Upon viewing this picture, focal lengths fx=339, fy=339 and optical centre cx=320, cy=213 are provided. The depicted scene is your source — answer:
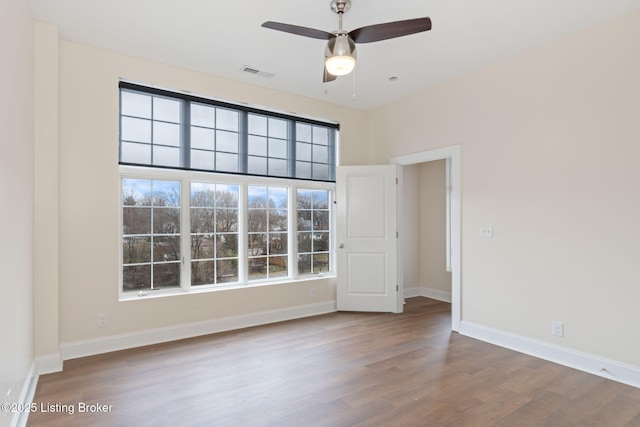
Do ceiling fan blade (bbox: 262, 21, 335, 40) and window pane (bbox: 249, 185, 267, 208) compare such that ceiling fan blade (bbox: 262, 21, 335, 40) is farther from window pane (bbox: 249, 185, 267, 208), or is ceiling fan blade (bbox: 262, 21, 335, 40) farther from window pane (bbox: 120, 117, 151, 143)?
window pane (bbox: 249, 185, 267, 208)

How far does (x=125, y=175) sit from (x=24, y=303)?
1536mm

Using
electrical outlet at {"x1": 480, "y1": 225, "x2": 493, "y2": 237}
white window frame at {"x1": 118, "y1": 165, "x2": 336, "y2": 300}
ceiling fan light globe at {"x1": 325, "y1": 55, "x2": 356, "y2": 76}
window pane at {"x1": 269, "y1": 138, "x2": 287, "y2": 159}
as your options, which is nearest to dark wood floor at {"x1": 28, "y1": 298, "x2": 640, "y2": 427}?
white window frame at {"x1": 118, "y1": 165, "x2": 336, "y2": 300}

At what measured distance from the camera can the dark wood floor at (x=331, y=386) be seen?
2252mm

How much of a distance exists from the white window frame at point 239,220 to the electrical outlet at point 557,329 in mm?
2719

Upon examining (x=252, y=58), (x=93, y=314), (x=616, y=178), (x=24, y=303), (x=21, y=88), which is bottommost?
(x=93, y=314)

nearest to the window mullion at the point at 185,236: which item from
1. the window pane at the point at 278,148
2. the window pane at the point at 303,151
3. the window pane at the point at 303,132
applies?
the window pane at the point at 278,148

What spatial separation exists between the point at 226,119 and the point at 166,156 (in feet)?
2.83

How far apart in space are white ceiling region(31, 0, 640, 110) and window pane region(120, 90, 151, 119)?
1.36ft

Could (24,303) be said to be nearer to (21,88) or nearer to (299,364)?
(21,88)

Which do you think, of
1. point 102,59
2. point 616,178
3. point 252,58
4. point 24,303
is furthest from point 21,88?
point 616,178

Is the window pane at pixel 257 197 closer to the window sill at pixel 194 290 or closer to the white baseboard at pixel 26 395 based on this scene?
the window sill at pixel 194 290

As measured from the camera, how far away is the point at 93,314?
3.30 metres

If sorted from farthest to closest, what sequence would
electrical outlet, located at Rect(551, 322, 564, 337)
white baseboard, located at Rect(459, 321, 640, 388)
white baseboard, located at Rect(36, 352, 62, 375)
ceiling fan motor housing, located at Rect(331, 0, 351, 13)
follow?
electrical outlet, located at Rect(551, 322, 564, 337)
white baseboard, located at Rect(36, 352, 62, 375)
white baseboard, located at Rect(459, 321, 640, 388)
ceiling fan motor housing, located at Rect(331, 0, 351, 13)

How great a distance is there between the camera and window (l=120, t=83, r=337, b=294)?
12.0ft
